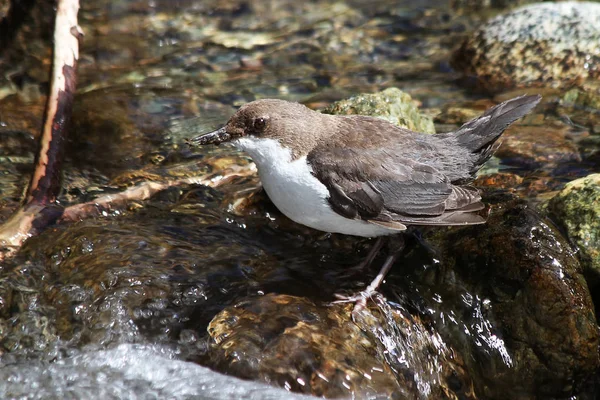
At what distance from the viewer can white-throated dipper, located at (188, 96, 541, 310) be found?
420 centimetres

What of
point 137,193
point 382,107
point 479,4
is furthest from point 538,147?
point 479,4

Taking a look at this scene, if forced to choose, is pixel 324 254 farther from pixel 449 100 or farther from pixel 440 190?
pixel 449 100

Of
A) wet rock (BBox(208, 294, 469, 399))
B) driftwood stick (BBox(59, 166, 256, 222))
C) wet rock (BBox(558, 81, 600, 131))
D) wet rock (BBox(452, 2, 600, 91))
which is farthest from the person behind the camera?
wet rock (BBox(452, 2, 600, 91))

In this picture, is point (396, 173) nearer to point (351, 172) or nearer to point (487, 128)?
point (351, 172)

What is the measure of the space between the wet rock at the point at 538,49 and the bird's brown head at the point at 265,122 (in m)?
3.89

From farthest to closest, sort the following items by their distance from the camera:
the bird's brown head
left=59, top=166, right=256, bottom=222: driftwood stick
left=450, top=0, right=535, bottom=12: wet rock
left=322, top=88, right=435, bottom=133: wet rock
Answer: left=450, top=0, right=535, bottom=12: wet rock < left=322, top=88, right=435, bottom=133: wet rock < left=59, top=166, right=256, bottom=222: driftwood stick < the bird's brown head

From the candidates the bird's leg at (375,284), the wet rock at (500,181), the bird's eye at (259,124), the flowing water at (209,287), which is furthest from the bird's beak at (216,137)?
the wet rock at (500,181)

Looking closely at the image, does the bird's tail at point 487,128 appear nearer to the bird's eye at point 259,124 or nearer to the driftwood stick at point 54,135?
the bird's eye at point 259,124

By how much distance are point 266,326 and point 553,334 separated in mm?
1678

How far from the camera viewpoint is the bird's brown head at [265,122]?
434 centimetres

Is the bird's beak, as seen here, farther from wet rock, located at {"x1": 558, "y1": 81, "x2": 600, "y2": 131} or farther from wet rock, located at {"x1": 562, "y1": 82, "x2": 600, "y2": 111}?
wet rock, located at {"x1": 562, "y1": 82, "x2": 600, "y2": 111}

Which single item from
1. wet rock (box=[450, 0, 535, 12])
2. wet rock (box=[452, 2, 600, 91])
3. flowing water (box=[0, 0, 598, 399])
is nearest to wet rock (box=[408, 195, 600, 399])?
flowing water (box=[0, 0, 598, 399])

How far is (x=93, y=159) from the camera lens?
19.6 feet

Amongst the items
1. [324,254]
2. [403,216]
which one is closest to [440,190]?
[403,216]
